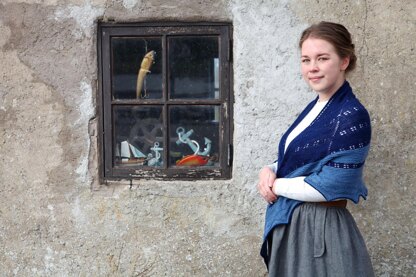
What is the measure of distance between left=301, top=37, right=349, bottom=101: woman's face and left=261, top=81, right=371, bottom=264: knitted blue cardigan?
1.7 inches

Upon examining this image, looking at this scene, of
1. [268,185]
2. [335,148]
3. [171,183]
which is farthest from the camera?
[171,183]

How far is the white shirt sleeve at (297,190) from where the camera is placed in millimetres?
2242

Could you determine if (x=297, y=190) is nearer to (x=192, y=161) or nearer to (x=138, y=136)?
(x=192, y=161)

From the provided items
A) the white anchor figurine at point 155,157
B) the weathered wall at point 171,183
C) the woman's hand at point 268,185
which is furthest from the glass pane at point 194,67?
the woman's hand at point 268,185

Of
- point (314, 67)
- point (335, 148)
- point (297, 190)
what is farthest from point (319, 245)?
point (314, 67)

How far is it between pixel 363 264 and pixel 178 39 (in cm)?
164

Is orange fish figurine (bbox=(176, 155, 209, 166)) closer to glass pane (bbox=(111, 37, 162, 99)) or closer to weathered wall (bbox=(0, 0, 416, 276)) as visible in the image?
weathered wall (bbox=(0, 0, 416, 276))

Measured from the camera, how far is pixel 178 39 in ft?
10.9

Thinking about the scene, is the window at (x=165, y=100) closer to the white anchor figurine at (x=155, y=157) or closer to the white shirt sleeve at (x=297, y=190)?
the white anchor figurine at (x=155, y=157)

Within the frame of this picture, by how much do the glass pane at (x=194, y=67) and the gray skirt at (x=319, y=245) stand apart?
119 centimetres

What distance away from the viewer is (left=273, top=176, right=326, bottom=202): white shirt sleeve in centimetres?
224

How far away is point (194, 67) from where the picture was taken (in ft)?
11.0

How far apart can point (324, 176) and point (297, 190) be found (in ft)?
0.39

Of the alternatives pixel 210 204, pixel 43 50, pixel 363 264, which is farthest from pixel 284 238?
pixel 43 50
